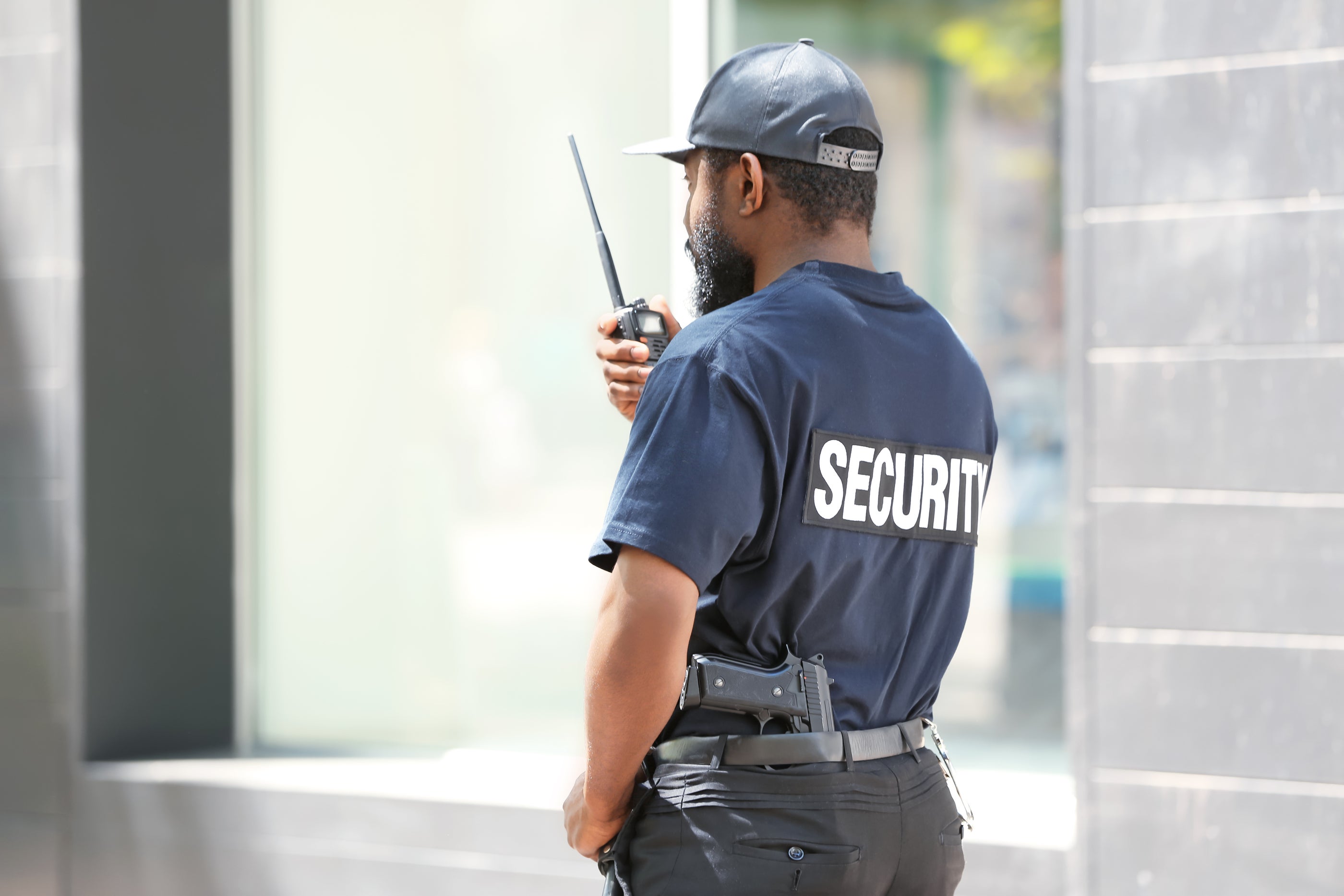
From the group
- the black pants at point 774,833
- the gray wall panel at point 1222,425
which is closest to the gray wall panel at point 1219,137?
the gray wall panel at point 1222,425

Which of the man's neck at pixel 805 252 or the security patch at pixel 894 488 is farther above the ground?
the man's neck at pixel 805 252

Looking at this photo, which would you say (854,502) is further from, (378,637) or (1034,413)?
(378,637)

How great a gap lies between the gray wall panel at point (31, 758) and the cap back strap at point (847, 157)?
3.70m

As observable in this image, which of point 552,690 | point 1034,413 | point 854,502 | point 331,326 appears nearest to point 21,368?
point 331,326

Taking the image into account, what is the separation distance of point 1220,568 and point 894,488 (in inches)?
73.5

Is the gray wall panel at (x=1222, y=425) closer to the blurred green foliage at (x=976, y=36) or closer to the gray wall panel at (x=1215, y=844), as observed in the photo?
the gray wall panel at (x=1215, y=844)

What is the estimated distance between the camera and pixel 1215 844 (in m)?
3.43

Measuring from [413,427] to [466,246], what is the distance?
0.64 m

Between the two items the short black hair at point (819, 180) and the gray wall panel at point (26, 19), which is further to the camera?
the gray wall panel at point (26, 19)

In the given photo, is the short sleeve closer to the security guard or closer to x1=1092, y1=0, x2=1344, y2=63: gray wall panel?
the security guard

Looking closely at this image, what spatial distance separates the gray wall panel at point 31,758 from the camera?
461 cm

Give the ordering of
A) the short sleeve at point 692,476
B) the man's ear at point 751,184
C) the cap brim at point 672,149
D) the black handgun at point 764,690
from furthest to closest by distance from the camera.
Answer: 1. the cap brim at point 672,149
2. the man's ear at point 751,184
3. the black handgun at point 764,690
4. the short sleeve at point 692,476

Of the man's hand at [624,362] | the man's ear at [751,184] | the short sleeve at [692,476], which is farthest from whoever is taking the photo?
the man's hand at [624,362]

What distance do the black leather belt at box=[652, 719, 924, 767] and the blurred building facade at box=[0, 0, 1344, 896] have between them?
6.08ft
